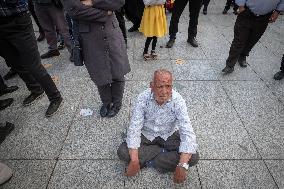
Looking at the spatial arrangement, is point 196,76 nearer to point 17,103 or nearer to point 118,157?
point 118,157

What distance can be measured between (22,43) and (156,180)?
239cm

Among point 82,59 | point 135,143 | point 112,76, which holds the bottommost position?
point 135,143

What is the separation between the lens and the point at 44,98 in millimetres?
4238

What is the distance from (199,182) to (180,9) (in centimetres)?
382

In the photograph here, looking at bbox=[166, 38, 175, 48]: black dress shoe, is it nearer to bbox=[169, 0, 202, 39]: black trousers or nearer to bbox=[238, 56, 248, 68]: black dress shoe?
bbox=[169, 0, 202, 39]: black trousers

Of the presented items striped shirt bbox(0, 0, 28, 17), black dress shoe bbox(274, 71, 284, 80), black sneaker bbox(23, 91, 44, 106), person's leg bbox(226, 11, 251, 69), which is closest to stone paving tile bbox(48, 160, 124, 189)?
black sneaker bbox(23, 91, 44, 106)

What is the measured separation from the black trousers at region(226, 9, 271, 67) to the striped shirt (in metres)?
3.40

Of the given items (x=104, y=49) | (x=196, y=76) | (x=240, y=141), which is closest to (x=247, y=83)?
(x=196, y=76)

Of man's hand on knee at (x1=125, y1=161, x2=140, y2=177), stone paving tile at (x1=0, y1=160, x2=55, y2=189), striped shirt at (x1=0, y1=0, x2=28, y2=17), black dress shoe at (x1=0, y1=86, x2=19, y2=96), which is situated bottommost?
stone paving tile at (x1=0, y1=160, x2=55, y2=189)

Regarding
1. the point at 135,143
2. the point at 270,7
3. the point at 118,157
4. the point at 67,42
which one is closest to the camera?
the point at 135,143

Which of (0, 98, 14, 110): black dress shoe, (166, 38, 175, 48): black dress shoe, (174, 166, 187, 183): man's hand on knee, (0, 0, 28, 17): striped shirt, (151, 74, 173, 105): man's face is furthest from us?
(166, 38, 175, 48): black dress shoe

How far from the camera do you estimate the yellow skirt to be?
15.4 ft

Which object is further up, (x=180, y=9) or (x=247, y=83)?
(x=180, y=9)

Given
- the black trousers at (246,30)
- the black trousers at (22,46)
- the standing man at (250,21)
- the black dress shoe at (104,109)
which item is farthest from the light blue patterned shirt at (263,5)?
the black trousers at (22,46)
